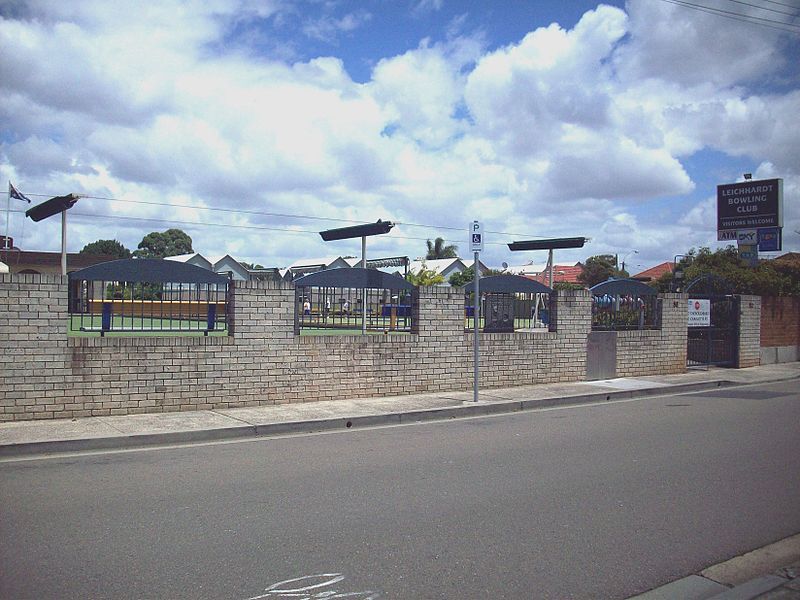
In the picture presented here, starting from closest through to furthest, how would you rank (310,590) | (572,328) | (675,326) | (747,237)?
(310,590) < (572,328) < (675,326) < (747,237)

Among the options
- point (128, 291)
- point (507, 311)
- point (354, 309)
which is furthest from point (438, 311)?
point (128, 291)

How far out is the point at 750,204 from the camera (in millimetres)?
25000

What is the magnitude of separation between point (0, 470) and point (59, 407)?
106 inches

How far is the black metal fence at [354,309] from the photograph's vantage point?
1314cm

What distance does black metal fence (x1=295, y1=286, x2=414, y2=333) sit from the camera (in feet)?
43.1

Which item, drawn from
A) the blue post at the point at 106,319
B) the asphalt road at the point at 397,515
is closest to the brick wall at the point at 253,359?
the blue post at the point at 106,319

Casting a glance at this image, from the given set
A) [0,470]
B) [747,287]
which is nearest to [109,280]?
[0,470]

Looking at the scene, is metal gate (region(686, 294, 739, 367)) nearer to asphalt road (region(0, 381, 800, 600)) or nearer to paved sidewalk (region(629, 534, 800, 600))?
asphalt road (region(0, 381, 800, 600))

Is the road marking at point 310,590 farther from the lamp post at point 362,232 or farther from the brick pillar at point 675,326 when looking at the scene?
the brick pillar at point 675,326

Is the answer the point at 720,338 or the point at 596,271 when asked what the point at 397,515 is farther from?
the point at 596,271

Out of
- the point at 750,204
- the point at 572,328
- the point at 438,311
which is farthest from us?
the point at 750,204

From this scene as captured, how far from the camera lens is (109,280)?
11.4 metres

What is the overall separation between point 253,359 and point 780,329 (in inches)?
704

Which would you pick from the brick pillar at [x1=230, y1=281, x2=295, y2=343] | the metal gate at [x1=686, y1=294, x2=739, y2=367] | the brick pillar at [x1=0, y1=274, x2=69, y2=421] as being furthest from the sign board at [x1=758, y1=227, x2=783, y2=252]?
the brick pillar at [x1=0, y1=274, x2=69, y2=421]
